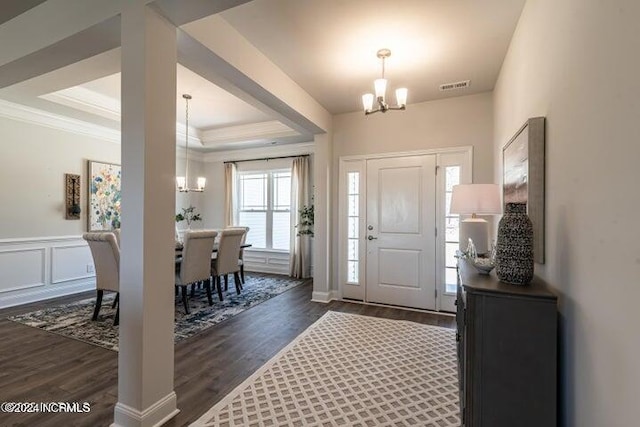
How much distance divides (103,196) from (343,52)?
183 inches

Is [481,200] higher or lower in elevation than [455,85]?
lower

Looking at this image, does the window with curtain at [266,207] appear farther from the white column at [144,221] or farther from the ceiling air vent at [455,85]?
the white column at [144,221]

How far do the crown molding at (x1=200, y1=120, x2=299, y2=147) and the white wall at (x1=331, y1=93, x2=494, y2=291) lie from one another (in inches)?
51.9

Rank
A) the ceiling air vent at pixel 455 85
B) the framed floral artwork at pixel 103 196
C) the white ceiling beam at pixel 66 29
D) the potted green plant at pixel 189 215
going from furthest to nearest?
the potted green plant at pixel 189 215, the framed floral artwork at pixel 103 196, the ceiling air vent at pixel 455 85, the white ceiling beam at pixel 66 29

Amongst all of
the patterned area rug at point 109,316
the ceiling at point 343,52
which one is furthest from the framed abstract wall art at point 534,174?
the patterned area rug at point 109,316

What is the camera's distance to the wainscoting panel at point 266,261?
6.28 m

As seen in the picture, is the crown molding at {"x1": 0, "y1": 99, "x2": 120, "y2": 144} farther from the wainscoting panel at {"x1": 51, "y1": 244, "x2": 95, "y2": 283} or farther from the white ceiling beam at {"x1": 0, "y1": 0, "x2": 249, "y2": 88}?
the white ceiling beam at {"x1": 0, "y1": 0, "x2": 249, "y2": 88}

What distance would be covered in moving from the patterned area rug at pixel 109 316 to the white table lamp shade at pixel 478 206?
286 cm

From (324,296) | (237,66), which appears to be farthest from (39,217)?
(324,296)

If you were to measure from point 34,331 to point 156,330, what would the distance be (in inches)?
99.9

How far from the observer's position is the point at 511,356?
1.31 metres

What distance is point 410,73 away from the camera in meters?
3.19

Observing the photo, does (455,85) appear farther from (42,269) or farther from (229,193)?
(42,269)

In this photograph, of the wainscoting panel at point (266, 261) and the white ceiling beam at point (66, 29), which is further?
the wainscoting panel at point (266, 261)
